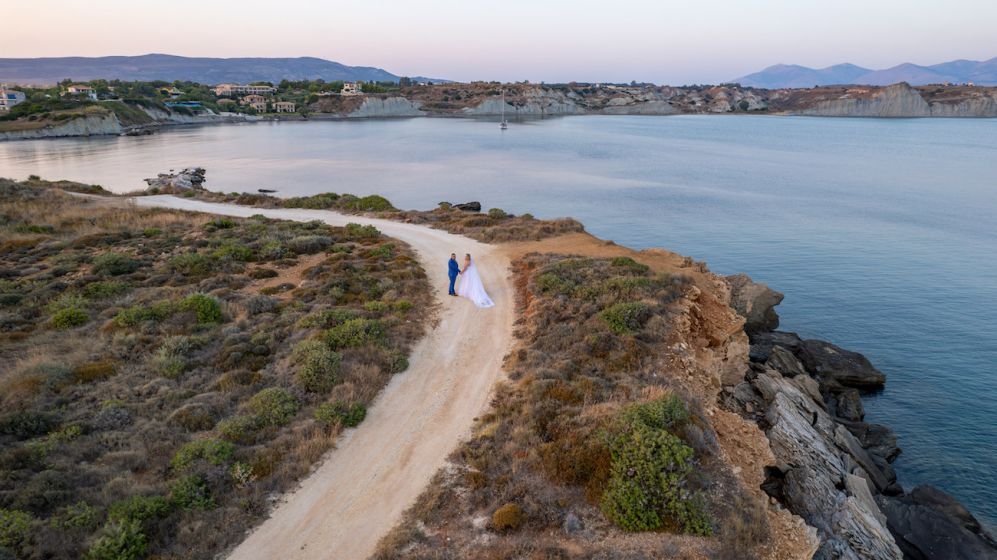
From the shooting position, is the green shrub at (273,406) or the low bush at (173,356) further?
the low bush at (173,356)

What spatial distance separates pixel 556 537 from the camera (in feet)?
33.2

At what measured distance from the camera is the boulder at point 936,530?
13.9 m

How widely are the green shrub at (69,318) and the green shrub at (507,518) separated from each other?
60.8 feet

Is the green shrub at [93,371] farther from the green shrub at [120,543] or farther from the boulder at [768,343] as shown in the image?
the boulder at [768,343]

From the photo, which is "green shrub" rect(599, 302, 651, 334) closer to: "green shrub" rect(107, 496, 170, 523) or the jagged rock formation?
"green shrub" rect(107, 496, 170, 523)

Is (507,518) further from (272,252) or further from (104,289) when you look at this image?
(272,252)

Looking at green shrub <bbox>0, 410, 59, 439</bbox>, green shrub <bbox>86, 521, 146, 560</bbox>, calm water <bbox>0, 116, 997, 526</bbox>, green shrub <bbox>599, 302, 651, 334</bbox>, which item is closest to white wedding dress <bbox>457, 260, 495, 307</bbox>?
green shrub <bbox>599, 302, 651, 334</bbox>

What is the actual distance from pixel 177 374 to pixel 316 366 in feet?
→ 14.5

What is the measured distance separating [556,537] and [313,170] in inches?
3279

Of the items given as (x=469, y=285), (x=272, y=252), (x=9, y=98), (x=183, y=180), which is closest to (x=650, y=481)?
(x=469, y=285)

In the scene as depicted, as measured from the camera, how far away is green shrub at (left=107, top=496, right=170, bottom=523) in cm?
1011

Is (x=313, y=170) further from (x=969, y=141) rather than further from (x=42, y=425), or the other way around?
(x=969, y=141)

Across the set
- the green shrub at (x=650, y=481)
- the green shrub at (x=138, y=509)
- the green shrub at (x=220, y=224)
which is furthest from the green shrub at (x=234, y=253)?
the green shrub at (x=650, y=481)

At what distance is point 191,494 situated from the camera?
1085 centimetres
